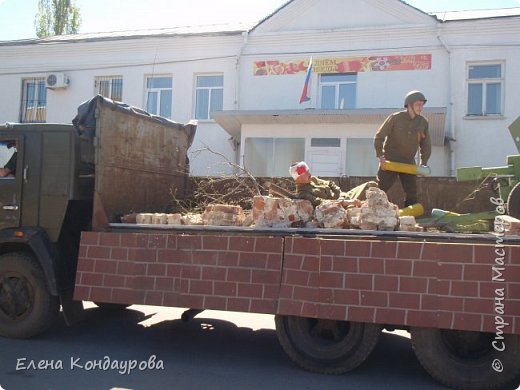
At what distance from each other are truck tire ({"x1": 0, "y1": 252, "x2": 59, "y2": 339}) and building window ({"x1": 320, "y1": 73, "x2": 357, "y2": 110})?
1227cm

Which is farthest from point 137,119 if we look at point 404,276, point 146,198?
point 404,276

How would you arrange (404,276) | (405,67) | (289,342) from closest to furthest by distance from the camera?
1. (404,276)
2. (289,342)
3. (405,67)

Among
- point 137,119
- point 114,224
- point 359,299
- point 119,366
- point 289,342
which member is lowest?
point 119,366

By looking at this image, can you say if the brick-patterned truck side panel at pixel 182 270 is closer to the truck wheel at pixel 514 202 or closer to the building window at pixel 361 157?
the truck wheel at pixel 514 202

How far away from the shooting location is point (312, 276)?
13.8 ft

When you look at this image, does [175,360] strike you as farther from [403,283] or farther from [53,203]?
[403,283]

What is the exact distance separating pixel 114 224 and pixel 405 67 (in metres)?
12.5

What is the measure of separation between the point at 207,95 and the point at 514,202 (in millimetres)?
13177

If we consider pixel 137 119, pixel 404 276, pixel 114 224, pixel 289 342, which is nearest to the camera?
pixel 404 276

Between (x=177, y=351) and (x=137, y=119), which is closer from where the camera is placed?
(x=177, y=351)

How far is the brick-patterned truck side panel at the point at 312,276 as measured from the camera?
3.81 meters

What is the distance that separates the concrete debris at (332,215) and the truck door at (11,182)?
10.9ft

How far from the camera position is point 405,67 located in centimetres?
1513

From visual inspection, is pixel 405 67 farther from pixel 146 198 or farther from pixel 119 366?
pixel 119 366
